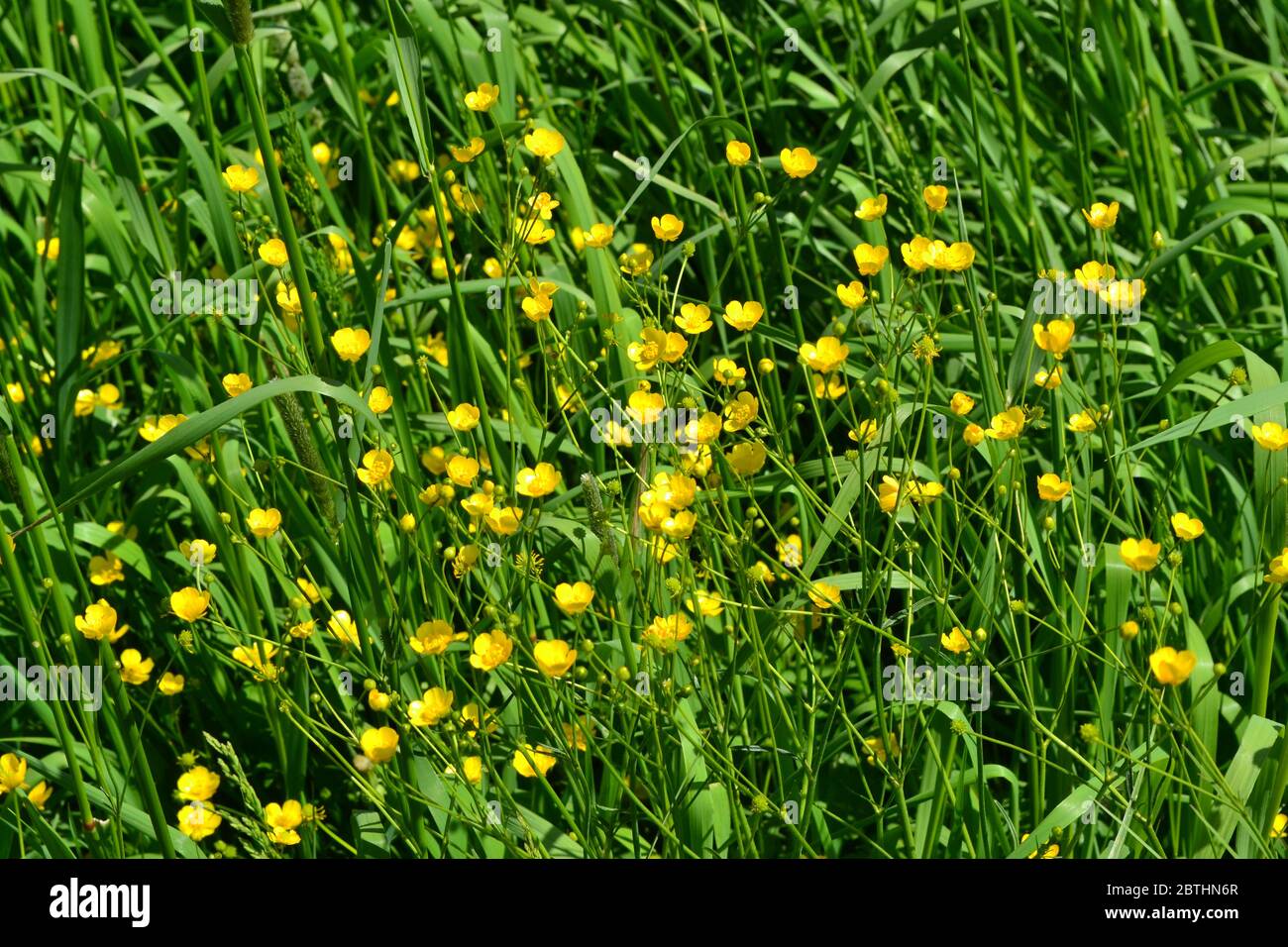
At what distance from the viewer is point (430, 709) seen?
1391mm

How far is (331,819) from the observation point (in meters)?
1.98

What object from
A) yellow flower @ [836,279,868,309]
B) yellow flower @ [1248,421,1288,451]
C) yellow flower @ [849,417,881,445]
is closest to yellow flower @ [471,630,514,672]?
yellow flower @ [849,417,881,445]

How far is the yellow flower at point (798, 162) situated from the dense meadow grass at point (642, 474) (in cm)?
6

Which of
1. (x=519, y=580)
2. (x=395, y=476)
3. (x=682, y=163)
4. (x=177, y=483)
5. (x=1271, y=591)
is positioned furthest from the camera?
(x=682, y=163)

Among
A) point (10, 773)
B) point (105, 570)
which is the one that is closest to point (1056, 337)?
point (10, 773)

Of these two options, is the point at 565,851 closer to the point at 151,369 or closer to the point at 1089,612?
the point at 1089,612

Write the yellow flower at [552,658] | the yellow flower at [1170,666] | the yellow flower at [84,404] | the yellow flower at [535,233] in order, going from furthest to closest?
the yellow flower at [84,404]
the yellow flower at [535,233]
the yellow flower at [552,658]
the yellow flower at [1170,666]

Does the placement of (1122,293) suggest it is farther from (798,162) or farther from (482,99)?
(482,99)

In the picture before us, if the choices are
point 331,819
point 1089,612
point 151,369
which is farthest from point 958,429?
point 151,369

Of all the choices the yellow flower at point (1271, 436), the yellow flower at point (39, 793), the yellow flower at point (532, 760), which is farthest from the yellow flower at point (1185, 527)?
the yellow flower at point (39, 793)

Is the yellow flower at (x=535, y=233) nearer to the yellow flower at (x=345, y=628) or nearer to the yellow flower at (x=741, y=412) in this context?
the yellow flower at (x=741, y=412)

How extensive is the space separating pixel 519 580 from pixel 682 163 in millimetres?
1257

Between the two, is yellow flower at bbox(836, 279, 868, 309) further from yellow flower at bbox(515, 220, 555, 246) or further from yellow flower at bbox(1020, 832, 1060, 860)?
yellow flower at bbox(1020, 832, 1060, 860)

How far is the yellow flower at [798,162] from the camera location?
176 cm
